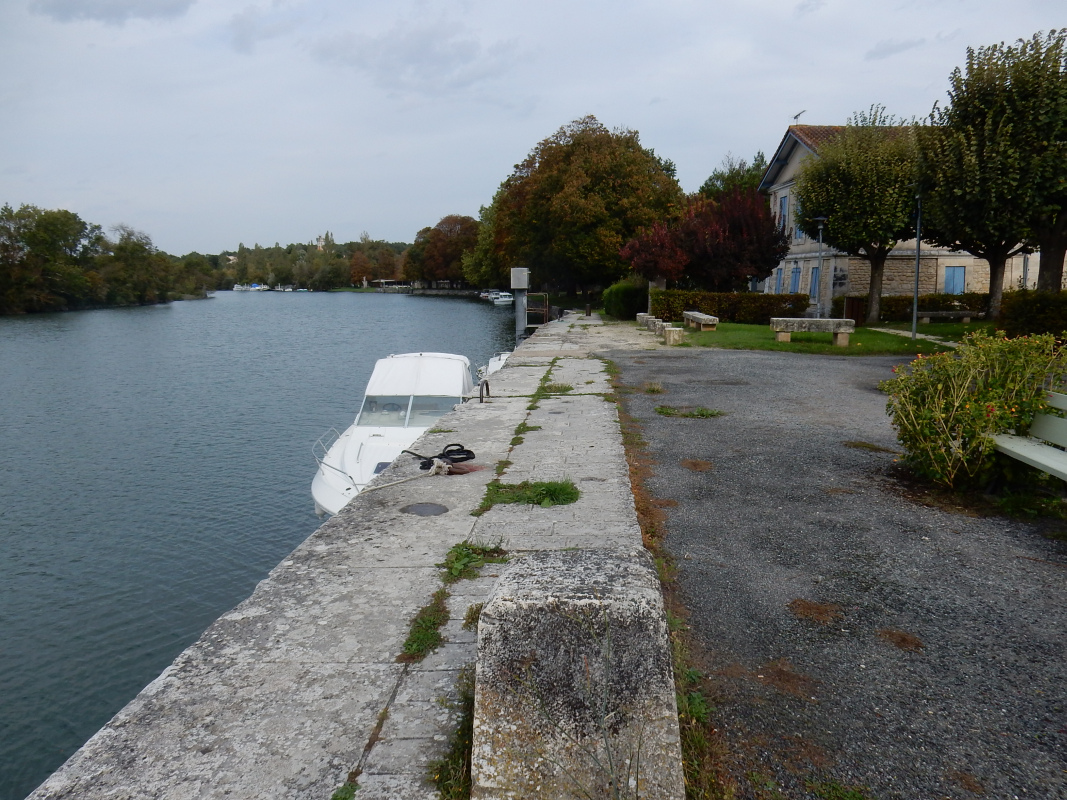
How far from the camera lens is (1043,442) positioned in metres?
6.23

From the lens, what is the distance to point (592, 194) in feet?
134

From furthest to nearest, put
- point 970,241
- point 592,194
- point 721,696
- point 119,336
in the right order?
point 119,336 → point 592,194 → point 970,241 → point 721,696

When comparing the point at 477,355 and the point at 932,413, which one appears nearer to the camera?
the point at 932,413

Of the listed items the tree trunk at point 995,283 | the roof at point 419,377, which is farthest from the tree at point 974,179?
the roof at point 419,377

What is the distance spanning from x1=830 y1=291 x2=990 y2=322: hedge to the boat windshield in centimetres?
2091

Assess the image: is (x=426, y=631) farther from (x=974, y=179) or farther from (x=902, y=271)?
(x=902, y=271)

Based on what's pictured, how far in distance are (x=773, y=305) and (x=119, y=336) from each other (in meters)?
42.9

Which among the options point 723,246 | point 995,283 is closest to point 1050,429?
point 995,283

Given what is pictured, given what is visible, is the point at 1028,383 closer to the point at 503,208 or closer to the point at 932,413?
the point at 932,413

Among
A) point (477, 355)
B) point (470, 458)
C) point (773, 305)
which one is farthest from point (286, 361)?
point (470, 458)

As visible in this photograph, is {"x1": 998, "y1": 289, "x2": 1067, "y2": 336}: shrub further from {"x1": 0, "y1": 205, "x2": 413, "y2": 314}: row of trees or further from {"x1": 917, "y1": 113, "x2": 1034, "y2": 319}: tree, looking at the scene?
{"x1": 0, "y1": 205, "x2": 413, "y2": 314}: row of trees

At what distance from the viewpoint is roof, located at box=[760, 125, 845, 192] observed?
107ft

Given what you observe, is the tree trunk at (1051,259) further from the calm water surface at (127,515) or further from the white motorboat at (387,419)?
the calm water surface at (127,515)

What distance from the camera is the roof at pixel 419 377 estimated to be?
1298 cm
